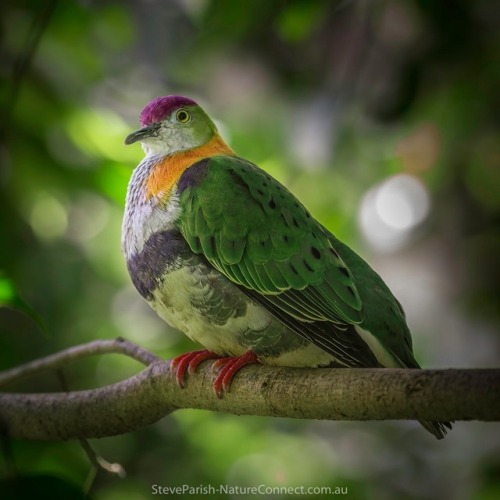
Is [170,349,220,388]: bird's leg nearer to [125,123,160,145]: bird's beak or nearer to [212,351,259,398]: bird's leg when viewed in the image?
[212,351,259,398]: bird's leg

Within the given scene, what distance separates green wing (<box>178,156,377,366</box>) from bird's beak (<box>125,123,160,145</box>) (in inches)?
13.2

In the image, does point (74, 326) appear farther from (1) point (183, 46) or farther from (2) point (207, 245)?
(2) point (207, 245)

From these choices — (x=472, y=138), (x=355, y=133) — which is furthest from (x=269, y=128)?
(x=472, y=138)

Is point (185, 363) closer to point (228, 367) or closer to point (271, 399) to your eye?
point (228, 367)

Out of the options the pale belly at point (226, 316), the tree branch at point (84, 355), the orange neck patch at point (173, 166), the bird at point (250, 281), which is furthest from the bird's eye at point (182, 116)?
the tree branch at point (84, 355)

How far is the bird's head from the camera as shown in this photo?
292cm

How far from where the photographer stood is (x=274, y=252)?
2.56 meters

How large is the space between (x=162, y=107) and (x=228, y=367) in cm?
99

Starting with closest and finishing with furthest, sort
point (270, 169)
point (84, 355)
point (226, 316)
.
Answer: point (226, 316) → point (84, 355) → point (270, 169)

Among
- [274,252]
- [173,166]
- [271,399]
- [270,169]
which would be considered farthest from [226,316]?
[270,169]

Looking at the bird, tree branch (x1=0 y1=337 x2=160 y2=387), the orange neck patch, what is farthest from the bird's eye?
tree branch (x1=0 y1=337 x2=160 y2=387)

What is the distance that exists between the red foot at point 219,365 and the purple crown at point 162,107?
0.84 m

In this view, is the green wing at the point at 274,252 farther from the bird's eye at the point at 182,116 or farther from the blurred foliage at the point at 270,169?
the blurred foliage at the point at 270,169

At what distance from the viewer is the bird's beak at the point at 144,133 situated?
2883mm
